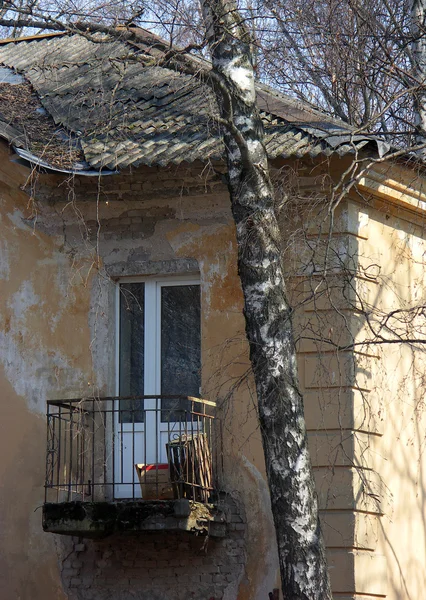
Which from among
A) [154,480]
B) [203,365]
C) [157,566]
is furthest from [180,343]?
[157,566]

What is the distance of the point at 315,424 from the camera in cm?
856

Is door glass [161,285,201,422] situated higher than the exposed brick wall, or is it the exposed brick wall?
door glass [161,285,201,422]

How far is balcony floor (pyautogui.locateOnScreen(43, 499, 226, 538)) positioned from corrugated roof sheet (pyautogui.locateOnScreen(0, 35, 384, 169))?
3114mm

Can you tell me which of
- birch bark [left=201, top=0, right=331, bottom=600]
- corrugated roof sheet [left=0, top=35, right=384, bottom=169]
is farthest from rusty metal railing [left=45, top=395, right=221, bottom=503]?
corrugated roof sheet [left=0, top=35, right=384, bottom=169]

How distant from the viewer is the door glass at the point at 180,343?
9156 millimetres

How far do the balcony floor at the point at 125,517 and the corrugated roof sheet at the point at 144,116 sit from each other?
3.11 meters

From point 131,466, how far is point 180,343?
129 centimetres

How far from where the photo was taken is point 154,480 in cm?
845

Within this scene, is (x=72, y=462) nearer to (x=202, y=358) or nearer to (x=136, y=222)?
(x=202, y=358)

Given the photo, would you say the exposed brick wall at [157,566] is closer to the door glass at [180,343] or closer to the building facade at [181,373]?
the building facade at [181,373]

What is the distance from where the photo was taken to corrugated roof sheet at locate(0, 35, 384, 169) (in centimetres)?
865

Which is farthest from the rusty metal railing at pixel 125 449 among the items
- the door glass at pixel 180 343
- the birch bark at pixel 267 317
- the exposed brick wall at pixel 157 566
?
the birch bark at pixel 267 317

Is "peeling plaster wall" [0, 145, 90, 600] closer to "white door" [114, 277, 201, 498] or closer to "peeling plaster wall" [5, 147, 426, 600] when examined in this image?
"peeling plaster wall" [5, 147, 426, 600]

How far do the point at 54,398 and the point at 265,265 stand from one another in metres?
3.19
